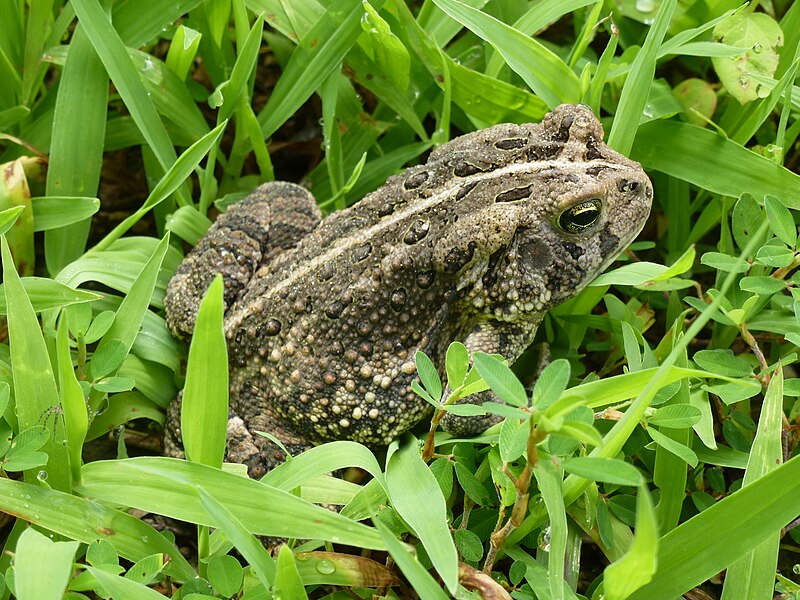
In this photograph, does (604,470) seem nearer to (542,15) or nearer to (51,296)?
(51,296)

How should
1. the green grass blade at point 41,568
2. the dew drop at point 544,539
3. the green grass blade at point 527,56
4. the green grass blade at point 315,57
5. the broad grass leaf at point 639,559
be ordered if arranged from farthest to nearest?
the green grass blade at point 315,57 → the green grass blade at point 527,56 → the dew drop at point 544,539 → the green grass blade at point 41,568 → the broad grass leaf at point 639,559

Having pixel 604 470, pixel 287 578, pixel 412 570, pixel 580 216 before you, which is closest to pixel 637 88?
pixel 580 216

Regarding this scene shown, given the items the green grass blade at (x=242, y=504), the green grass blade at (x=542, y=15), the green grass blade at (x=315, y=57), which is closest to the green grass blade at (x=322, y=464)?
the green grass blade at (x=242, y=504)

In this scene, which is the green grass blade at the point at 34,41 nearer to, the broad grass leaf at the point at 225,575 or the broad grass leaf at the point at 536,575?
the broad grass leaf at the point at 225,575

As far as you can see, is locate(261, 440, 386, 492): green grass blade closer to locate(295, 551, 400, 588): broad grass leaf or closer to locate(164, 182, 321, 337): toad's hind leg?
locate(295, 551, 400, 588): broad grass leaf

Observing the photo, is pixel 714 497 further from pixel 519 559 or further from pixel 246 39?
pixel 246 39

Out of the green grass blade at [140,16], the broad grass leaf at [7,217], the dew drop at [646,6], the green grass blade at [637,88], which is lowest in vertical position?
the broad grass leaf at [7,217]
